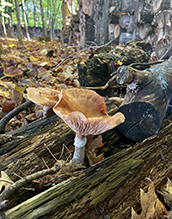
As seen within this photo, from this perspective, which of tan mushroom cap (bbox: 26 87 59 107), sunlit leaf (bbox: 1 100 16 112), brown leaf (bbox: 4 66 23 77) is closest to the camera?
tan mushroom cap (bbox: 26 87 59 107)

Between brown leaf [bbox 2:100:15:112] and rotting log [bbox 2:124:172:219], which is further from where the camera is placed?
brown leaf [bbox 2:100:15:112]

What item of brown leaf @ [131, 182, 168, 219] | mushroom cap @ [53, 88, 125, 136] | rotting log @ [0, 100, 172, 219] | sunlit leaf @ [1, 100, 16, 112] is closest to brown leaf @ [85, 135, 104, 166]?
rotting log @ [0, 100, 172, 219]

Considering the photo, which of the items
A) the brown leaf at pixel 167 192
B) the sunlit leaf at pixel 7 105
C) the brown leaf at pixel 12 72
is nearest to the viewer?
the brown leaf at pixel 167 192

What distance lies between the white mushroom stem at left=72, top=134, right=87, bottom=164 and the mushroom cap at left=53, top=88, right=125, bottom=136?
0.18 feet

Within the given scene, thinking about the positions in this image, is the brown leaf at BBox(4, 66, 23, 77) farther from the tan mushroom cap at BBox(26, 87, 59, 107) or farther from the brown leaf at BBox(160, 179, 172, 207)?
the brown leaf at BBox(160, 179, 172, 207)

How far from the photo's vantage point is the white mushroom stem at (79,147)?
50.1 inches

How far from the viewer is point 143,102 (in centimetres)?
151

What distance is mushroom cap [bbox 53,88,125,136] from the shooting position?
104cm

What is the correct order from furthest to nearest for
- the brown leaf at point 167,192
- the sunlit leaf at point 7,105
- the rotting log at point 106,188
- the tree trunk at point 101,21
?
the tree trunk at point 101,21 < the sunlit leaf at point 7,105 < the brown leaf at point 167,192 < the rotting log at point 106,188

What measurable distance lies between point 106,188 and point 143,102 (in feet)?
2.84

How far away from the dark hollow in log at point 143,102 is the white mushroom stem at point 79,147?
60 centimetres

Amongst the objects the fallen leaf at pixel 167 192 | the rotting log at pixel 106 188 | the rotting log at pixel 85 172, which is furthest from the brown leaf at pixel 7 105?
the fallen leaf at pixel 167 192

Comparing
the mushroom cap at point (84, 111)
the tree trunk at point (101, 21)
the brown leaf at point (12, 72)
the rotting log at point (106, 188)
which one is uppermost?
the tree trunk at point (101, 21)

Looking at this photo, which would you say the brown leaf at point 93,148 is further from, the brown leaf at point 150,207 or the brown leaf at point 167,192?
the brown leaf at point 167,192
